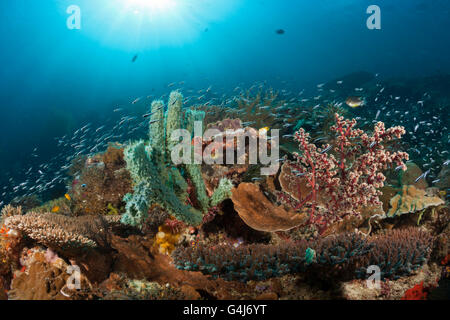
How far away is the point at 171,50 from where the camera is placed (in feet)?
402

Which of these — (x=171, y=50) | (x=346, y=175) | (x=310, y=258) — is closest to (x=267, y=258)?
(x=310, y=258)

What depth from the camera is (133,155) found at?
2.99 metres

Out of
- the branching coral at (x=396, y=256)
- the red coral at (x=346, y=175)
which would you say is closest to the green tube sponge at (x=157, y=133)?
the red coral at (x=346, y=175)

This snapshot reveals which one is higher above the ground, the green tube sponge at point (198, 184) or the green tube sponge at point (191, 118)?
the green tube sponge at point (191, 118)

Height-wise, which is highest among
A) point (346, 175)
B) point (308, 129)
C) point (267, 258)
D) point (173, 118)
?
point (308, 129)

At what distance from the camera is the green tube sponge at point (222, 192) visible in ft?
13.6

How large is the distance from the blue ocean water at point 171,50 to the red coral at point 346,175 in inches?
1486

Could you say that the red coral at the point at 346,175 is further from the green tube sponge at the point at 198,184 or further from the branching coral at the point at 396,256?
the green tube sponge at the point at 198,184

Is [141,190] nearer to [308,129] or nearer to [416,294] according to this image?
[416,294]

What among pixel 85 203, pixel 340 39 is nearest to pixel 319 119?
pixel 85 203

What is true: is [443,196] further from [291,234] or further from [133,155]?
[133,155]

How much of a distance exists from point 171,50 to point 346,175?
451ft

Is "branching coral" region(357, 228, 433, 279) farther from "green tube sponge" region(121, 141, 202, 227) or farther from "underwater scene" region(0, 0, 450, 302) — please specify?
"green tube sponge" region(121, 141, 202, 227)
